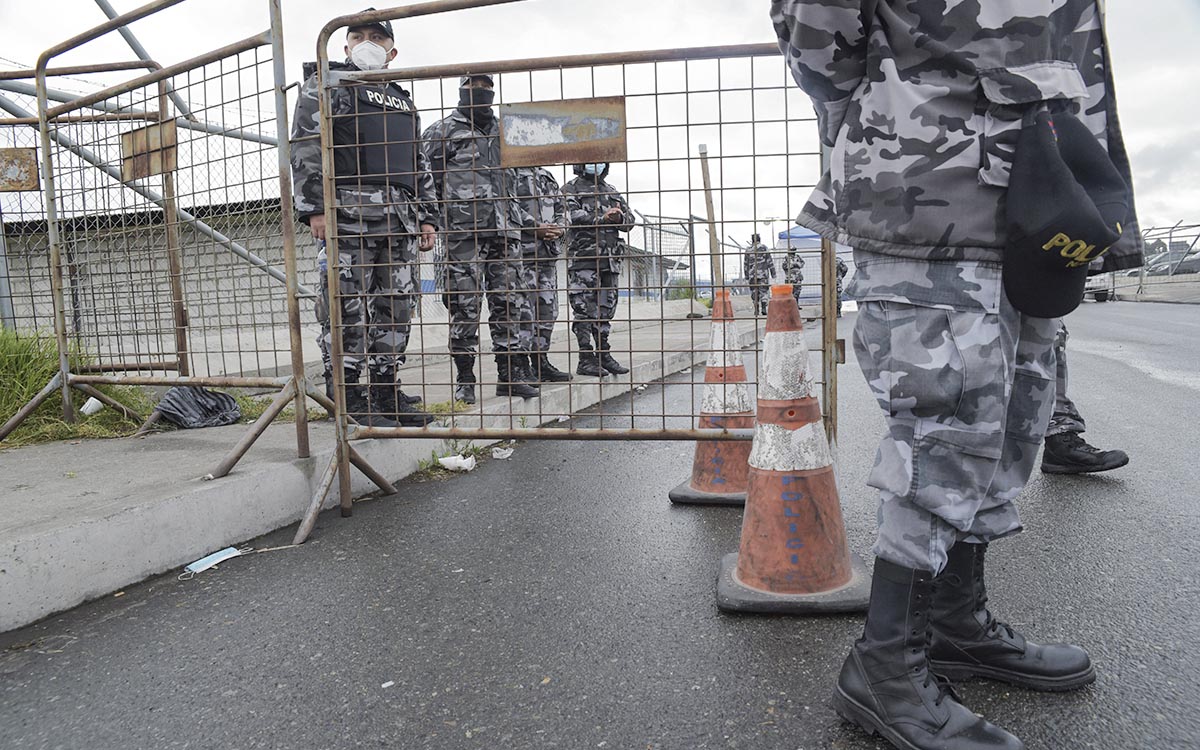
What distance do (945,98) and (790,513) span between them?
117 centimetres

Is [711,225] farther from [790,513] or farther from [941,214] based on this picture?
[941,214]

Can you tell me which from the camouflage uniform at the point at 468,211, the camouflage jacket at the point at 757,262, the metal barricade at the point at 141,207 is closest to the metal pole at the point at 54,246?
the metal barricade at the point at 141,207

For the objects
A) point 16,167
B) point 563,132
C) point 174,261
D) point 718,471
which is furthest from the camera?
point 16,167

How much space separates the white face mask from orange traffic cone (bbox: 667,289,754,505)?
2137mm

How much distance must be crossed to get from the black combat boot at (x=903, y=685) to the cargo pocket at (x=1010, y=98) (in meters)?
0.82

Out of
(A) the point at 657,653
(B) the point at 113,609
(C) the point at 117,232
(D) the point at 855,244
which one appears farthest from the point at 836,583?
(C) the point at 117,232

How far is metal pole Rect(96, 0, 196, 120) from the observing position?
149 inches

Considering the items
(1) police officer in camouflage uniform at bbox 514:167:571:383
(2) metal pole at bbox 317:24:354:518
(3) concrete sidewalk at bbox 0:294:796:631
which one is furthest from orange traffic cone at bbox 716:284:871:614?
(1) police officer in camouflage uniform at bbox 514:167:571:383

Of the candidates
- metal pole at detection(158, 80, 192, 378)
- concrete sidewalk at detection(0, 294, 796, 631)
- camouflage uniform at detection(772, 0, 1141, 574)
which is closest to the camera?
camouflage uniform at detection(772, 0, 1141, 574)

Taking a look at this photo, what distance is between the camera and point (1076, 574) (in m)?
2.30

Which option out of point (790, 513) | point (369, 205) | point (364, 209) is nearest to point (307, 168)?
point (364, 209)

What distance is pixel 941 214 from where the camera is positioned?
1.47 meters

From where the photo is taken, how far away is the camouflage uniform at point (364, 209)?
11.7ft

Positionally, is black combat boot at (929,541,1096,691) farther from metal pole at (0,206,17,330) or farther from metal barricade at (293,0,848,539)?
metal pole at (0,206,17,330)
